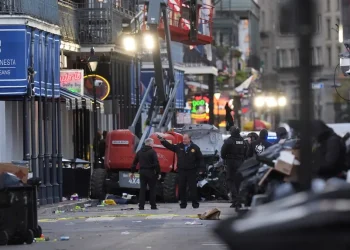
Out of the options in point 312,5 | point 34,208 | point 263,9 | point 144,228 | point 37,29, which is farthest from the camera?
point 37,29

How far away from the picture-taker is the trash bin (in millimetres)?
19047

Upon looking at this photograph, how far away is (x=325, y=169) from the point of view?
1248cm

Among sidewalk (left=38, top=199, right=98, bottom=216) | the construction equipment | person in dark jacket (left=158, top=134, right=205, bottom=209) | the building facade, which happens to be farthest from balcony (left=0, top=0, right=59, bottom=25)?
the building facade

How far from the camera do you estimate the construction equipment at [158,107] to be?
31.5m

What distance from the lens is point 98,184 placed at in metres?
31.8

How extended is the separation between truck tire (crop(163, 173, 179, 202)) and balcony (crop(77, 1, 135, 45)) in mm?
12094

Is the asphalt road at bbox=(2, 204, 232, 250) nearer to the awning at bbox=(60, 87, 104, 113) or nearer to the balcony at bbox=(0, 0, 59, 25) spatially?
the balcony at bbox=(0, 0, 59, 25)

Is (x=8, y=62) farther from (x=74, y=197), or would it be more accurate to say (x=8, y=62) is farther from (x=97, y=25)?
(x=97, y=25)

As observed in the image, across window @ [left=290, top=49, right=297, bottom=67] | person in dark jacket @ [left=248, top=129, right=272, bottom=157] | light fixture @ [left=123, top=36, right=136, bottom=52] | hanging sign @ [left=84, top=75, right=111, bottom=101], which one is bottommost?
person in dark jacket @ [left=248, top=129, right=272, bottom=157]

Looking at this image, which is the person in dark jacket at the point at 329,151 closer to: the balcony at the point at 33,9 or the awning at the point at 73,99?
the balcony at the point at 33,9

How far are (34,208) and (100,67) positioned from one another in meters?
24.9

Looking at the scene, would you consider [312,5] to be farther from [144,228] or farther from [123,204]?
[123,204]

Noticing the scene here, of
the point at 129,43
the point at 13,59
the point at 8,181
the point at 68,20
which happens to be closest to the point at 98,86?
the point at 68,20

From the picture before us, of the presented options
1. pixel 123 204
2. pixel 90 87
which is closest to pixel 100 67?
pixel 90 87
